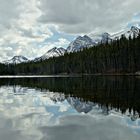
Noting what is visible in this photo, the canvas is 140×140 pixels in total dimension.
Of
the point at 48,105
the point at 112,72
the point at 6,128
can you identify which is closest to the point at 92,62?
the point at 112,72

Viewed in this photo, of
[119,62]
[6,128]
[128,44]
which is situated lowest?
[6,128]

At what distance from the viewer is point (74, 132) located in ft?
54.1

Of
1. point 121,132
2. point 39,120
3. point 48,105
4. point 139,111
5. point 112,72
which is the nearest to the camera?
point 121,132

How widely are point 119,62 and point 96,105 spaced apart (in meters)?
114

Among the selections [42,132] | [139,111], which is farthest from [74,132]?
[139,111]

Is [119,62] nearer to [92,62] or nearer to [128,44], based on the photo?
[128,44]

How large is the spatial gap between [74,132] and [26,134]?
9.38 ft

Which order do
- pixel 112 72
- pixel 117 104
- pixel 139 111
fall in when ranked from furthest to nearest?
pixel 112 72 < pixel 117 104 < pixel 139 111

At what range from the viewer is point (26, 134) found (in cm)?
1620

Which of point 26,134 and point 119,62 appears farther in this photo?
point 119,62

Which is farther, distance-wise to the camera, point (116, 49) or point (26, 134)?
point (116, 49)

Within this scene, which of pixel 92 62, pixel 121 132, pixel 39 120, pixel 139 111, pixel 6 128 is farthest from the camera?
pixel 92 62

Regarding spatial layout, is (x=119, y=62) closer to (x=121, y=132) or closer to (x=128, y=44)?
(x=128, y=44)

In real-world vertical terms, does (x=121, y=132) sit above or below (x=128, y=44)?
below
